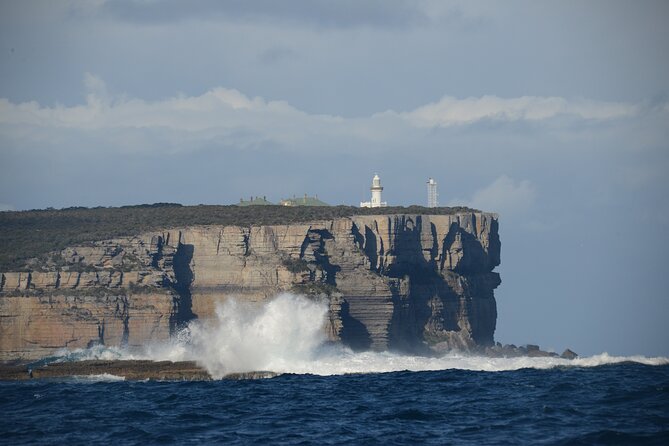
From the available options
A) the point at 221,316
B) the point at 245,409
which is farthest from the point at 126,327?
the point at 245,409

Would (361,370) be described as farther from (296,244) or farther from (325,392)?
(296,244)

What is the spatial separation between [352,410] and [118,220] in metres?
72.4

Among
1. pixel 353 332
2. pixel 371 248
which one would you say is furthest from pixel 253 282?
pixel 371 248

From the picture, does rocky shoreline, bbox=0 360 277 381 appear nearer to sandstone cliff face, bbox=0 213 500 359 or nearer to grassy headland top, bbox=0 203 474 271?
sandstone cliff face, bbox=0 213 500 359

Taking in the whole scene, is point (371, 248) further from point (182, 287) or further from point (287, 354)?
point (287, 354)

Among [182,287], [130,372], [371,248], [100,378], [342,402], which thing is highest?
[371,248]

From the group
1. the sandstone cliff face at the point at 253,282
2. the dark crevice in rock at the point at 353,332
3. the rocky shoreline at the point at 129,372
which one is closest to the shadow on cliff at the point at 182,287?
the sandstone cliff face at the point at 253,282

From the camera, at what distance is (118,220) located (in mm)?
124500

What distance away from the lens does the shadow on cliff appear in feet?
359

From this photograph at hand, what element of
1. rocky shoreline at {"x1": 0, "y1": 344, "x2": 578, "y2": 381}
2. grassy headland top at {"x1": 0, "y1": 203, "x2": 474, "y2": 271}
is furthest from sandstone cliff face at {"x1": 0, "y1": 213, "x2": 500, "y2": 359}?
rocky shoreline at {"x1": 0, "y1": 344, "x2": 578, "y2": 381}

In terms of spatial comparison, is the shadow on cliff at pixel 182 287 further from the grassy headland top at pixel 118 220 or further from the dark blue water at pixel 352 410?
the dark blue water at pixel 352 410

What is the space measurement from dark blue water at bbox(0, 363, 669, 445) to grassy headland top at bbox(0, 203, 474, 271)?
4542 cm

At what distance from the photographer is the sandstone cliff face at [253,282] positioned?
4237 inches

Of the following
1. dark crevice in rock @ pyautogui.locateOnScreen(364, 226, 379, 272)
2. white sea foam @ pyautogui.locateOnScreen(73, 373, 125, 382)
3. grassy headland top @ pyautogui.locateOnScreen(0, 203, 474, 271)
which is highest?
grassy headland top @ pyautogui.locateOnScreen(0, 203, 474, 271)
